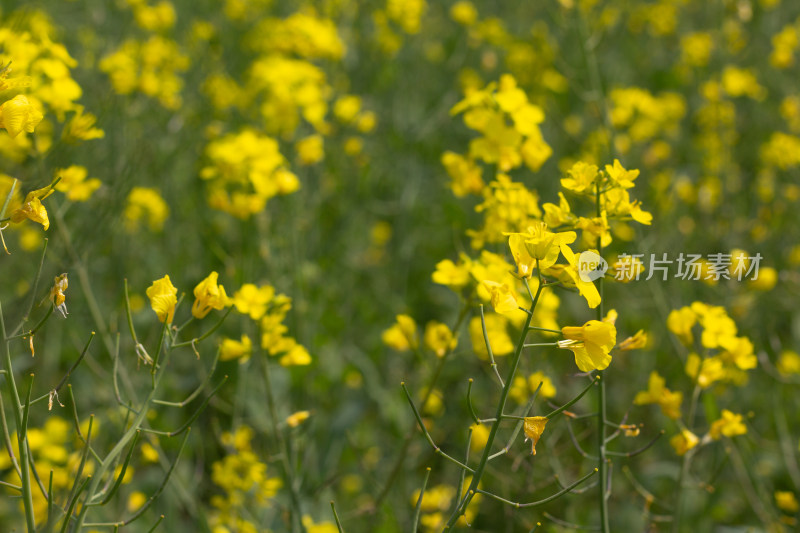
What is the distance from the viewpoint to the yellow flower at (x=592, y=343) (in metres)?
0.97

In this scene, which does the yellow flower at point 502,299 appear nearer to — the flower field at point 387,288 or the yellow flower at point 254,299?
the flower field at point 387,288

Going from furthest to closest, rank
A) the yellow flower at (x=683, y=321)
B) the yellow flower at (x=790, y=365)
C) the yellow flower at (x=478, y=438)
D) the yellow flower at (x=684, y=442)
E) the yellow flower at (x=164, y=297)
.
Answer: the yellow flower at (x=790, y=365), the yellow flower at (x=478, y=438), the yellow flower at (x=683, y=321), the yellow flower at (x=684, y=442), the yellow flower at (x=164, y=297)

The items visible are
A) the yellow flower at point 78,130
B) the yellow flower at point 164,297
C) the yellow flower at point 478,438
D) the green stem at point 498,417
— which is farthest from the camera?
the yellow flower at point 478,438

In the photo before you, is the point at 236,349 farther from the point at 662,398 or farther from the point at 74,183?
the point at 662,398

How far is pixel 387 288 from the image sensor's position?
3.30 metres

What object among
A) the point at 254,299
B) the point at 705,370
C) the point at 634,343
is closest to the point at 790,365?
the point at 705,370

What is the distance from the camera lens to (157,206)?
286 cm

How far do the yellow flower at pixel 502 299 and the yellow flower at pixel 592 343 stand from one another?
3.4 inches

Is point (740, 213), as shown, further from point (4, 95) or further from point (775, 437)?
point (4, 95)

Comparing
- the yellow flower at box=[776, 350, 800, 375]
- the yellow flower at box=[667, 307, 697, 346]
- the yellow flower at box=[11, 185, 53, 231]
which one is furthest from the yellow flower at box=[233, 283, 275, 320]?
the yellow flower at box=[776, 350, 800, 375]

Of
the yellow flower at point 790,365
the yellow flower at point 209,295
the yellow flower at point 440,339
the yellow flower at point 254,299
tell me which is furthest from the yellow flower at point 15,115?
the yellow flower at point 790,365

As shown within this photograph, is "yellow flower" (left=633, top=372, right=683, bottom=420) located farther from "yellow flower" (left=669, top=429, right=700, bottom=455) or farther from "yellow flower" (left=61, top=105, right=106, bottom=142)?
"yellow flower" (left=61, top=105, right=106, bottom=142)

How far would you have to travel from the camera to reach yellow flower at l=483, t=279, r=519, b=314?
977 millimetres

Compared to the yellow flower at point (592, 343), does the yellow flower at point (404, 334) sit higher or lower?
lower
